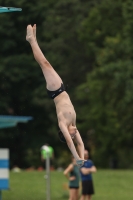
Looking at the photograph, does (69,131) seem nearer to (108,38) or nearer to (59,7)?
(108,38)

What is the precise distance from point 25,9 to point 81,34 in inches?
211

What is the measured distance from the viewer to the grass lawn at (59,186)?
2447cm

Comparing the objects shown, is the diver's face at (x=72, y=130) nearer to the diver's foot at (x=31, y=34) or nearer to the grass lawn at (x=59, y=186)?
the diver's foot at (x=31, y=34)

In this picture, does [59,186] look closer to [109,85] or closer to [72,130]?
[109,85]

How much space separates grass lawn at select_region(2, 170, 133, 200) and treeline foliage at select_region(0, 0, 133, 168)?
8.34 m

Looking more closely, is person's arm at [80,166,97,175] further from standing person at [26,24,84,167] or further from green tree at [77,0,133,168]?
green tree at [77,0,133,168]

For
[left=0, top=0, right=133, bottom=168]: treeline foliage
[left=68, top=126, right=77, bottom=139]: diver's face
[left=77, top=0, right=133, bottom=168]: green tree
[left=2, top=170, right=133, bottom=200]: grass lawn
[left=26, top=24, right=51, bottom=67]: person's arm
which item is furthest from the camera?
[left=0, top=0, right=133, bottom=168]: treeline foliage

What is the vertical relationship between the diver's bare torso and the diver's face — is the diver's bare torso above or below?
above

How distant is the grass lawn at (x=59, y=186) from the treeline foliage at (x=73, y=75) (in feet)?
27.4

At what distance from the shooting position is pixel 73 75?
46781mm

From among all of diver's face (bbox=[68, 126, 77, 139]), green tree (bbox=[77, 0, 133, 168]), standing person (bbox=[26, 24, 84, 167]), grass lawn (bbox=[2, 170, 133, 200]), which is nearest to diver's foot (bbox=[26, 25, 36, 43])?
standing person (bbox=[26, 24, 84, 167])

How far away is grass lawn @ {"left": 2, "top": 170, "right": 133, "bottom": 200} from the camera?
80.3 ft

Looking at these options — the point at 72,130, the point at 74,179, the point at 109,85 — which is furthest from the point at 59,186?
the point at 72,130

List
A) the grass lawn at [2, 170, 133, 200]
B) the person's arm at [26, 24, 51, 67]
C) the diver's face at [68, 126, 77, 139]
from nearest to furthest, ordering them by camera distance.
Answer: the diver's face at [68, 126, 77, 139]
the person's arm at [26, 24, 51, 67]
the grass lawn at [2, 170, 133, 200]
